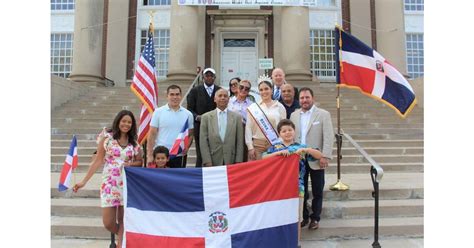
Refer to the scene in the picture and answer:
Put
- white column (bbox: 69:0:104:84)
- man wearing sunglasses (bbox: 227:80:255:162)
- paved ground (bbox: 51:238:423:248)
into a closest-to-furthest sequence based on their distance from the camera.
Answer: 1. paved ground (bbox: 51:238:423:248)
2. man wearing sunglasses (bbox: 227:80:255:162)
3. white column (bbox: 69:0:104:84)

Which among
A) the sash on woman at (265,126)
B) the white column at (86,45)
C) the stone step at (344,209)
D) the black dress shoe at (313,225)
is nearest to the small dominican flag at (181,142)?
the sash on woman at (265,126)

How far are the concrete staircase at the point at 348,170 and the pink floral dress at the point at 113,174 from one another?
125 centimetres

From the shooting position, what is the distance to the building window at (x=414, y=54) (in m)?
21.3

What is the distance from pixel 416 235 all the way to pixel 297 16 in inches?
486

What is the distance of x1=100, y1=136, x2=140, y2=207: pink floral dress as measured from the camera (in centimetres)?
414

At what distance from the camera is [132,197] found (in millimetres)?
4145

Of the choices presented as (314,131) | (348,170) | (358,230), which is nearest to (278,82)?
(314,131)

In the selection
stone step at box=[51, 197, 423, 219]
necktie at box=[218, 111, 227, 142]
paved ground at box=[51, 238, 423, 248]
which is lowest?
paved ground at box=[51, 238, 423, 248]

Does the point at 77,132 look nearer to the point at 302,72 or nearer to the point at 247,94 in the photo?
the point at 247,94

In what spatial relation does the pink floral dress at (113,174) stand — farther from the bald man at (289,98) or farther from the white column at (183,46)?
the white column at (183,46)

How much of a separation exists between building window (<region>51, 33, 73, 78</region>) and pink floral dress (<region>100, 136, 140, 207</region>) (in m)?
19.4

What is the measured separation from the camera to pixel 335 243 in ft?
16.3

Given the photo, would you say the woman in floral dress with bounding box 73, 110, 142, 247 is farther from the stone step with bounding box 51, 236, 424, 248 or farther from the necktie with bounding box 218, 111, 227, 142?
the necktie with bounding box 218, 111, 227, 142

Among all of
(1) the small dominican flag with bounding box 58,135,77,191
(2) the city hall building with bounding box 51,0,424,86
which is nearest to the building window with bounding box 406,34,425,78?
(2) the city hall building with bounding box 51,0,424,86
